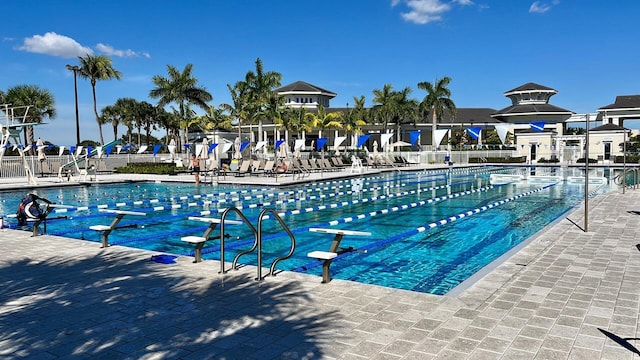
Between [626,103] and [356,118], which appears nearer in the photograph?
[356,118]

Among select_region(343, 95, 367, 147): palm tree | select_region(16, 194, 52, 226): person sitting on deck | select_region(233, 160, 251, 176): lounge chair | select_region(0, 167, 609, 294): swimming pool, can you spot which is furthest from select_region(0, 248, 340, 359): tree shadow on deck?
select_region(343, 95, 367, 147): palm tree

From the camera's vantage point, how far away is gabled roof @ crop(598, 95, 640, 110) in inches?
2160

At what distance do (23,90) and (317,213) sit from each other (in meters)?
42.2

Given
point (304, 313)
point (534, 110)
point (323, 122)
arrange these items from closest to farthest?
point (304, 313), point (323, 122), point (534, 110)

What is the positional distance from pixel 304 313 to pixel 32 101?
48.3 m

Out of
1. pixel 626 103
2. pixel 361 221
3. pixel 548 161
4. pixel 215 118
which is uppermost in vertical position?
pixel 626 103

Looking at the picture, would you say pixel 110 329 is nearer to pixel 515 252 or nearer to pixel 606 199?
pixel 515 252

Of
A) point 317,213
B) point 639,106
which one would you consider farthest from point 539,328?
point 639,106

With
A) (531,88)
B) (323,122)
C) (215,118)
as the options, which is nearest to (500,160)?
(531,88)

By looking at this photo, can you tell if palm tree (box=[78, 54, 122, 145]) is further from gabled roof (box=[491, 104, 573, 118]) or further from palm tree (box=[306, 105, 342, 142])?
gabled roof (box=[491, 104, 573, 118])

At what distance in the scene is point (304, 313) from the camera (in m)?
4.90

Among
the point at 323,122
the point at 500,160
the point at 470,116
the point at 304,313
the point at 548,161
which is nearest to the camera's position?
the point at 304,313

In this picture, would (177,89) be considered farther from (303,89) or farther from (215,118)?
(303,89)

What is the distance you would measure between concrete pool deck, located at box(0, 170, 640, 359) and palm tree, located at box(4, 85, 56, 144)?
4320cm
